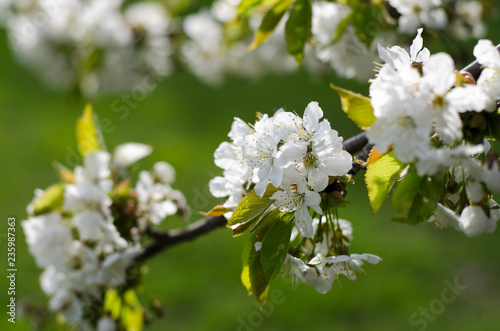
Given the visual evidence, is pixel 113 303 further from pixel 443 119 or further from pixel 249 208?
pixel 443 119

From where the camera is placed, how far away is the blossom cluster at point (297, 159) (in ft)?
2.80

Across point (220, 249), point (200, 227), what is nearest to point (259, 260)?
point (200, 227)

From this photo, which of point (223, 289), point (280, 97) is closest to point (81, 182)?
point (223, 289)

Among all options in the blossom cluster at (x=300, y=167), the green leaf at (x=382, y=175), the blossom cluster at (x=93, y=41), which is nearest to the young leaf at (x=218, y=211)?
the blossom cluster at (x=300, y=167)

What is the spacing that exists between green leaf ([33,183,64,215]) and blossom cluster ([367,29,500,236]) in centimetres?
98

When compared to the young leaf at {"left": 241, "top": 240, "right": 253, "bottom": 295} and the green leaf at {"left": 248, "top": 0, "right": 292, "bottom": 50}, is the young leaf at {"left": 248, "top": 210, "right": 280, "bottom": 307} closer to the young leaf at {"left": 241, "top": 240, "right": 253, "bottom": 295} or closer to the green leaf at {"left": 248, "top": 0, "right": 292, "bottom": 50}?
the young leaf at {"left": 241, "top": 240, "right": 253, "bottom": 295}

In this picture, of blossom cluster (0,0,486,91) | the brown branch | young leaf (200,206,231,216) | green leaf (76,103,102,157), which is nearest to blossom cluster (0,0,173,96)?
blossom cluster (0,0,486,91)

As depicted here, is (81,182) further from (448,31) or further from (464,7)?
(464,7)

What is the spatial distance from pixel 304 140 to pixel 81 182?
747mm

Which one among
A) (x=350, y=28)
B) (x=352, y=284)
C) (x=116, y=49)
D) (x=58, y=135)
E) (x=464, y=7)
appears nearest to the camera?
(x=350, y=28)

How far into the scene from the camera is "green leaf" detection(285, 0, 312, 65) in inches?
50.1

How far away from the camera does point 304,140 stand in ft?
3.00

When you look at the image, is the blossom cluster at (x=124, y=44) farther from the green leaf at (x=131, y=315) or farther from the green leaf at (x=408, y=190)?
the green leaf at (x=408, y=190)

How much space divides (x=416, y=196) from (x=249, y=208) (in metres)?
0.29
